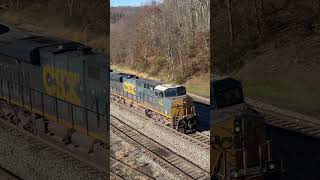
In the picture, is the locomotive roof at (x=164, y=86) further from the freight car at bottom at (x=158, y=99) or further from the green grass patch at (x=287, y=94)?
the green grass patch at (x=287, y=94)

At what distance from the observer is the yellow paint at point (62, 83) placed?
10999mm

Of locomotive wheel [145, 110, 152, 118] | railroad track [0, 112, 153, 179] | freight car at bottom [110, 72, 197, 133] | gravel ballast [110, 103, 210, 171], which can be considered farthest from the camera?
locomotive wheel [145, 110, 152, 118]

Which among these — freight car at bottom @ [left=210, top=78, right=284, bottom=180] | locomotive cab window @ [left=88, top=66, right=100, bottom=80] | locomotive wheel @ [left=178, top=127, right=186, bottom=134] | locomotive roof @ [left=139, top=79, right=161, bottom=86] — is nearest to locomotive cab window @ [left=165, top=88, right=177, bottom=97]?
locomotive roof @ [left=139, top=79, right=161, bottom=86]

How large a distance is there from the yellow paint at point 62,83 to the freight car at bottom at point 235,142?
4.66 meters

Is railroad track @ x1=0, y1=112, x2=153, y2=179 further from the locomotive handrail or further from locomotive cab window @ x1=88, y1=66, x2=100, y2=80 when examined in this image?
locomotive cab window @ x1=88, y1=66, x2=100, y2=80

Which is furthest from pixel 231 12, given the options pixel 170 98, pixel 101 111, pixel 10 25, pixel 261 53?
pixel 10 25

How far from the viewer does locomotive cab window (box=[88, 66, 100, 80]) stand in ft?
32.5

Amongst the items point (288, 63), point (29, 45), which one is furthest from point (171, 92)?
point (288, 63)

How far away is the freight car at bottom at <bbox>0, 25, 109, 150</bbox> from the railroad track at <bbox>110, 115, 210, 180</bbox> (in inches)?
28.5

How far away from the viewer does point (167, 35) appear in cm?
739

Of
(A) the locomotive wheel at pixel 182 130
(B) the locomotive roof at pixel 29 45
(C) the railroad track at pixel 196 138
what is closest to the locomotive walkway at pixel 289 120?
(A) the locomotive wheel at pixel 182 130

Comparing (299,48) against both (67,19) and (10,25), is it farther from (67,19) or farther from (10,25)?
(10,25)

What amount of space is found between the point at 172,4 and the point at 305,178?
17.6 feet

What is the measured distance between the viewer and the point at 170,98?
8773 mm
